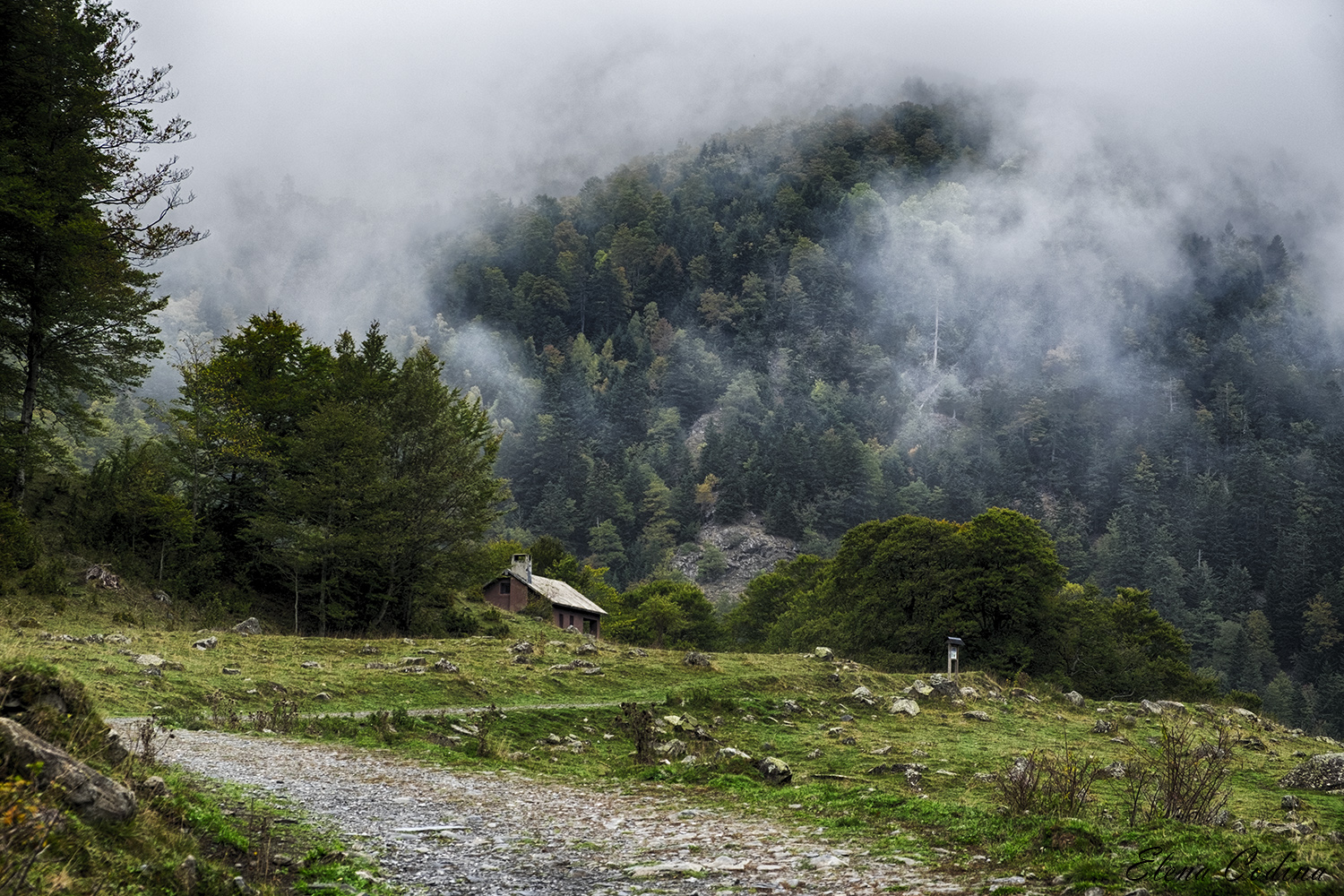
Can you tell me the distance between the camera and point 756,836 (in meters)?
10.2

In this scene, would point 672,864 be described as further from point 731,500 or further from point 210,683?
point 731,500

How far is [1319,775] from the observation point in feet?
64.0

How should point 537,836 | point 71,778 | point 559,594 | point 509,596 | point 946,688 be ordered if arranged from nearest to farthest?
point 71,778 < point 537,836 < point 946,688 < point 509,596 < point 559,594

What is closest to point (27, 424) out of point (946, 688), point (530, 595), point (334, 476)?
point (334, 476)

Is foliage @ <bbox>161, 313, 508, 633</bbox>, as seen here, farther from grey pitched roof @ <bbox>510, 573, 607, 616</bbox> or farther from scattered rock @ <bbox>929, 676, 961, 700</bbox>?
scattered rock @ <bbox>929, 676, 961, 700</bbox>

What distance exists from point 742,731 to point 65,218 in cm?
2933

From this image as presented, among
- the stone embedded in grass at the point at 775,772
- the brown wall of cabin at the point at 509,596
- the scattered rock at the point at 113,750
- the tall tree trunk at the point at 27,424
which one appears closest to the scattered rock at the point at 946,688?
the stone embedded in grass at the point at 775,772

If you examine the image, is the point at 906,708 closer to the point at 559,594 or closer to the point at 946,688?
the point at 946,688

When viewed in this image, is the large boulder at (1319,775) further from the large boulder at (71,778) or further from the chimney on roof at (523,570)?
the chimney on roof at (523,570)

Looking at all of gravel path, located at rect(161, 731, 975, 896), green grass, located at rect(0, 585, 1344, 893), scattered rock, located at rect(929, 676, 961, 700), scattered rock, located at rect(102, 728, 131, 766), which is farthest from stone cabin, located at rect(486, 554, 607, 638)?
scattered rock, located at rect(102, 728, 131, 766)

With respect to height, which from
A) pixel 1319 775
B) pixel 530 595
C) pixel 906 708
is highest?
pixel 530 595

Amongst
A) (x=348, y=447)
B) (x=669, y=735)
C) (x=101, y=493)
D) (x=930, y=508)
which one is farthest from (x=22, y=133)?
(x=930, y=508)

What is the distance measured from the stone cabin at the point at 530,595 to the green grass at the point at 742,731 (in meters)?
30.5

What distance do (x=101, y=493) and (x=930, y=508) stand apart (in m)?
168
